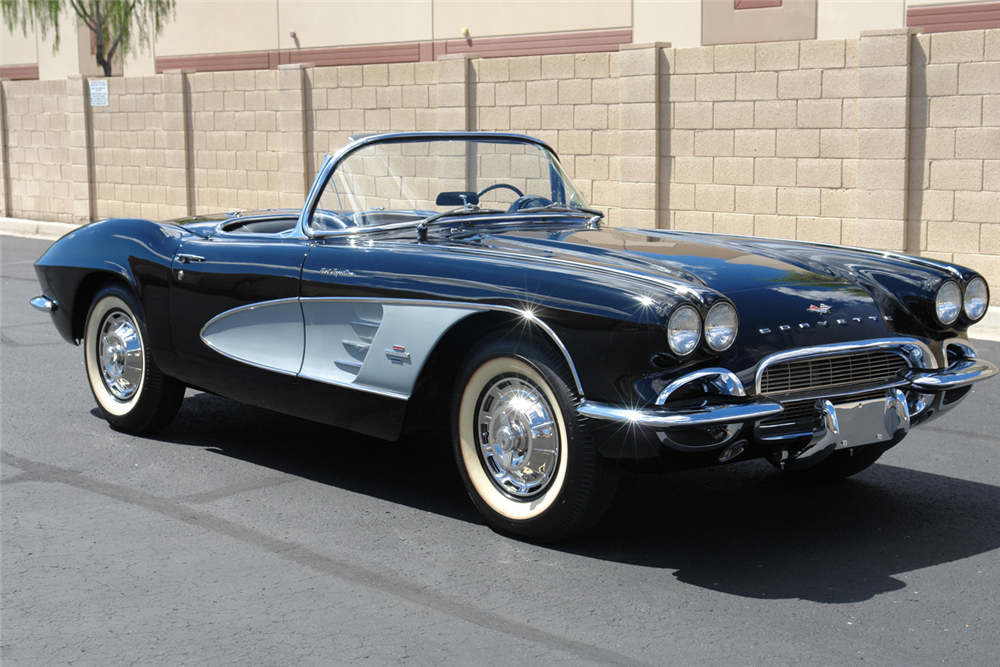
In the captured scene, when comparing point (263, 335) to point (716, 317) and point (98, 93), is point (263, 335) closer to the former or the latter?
point (716, 317)

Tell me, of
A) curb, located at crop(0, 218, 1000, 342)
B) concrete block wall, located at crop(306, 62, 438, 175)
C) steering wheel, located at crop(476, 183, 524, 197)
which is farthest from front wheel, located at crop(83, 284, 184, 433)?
curb, located at crop(0, 218, 1000, 342)

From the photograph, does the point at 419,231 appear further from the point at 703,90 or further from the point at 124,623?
the point at 703,90

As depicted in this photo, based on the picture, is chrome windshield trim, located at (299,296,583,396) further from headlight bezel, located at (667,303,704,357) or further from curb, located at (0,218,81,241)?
curb, located at (0,218,81,241)

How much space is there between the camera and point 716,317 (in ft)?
12.4

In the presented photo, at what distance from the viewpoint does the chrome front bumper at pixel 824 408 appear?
364 cm

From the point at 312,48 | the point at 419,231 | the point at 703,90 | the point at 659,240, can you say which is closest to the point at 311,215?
the point at 419,231

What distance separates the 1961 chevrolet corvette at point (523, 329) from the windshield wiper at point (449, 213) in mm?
10

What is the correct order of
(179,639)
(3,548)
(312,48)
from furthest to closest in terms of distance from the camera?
(312,48) → (3,548) → (179,639)

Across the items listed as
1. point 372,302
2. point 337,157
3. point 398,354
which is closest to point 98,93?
point 337,157

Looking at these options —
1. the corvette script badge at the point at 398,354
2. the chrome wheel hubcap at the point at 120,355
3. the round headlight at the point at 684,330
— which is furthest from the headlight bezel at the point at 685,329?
the chrome wheel hubcap at the point at 120,355

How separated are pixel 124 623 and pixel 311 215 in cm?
207

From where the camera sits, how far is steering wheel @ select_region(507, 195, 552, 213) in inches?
205

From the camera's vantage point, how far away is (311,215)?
495 centimetres

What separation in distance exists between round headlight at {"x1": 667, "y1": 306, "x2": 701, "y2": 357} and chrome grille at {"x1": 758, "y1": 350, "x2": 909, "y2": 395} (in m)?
0.30
